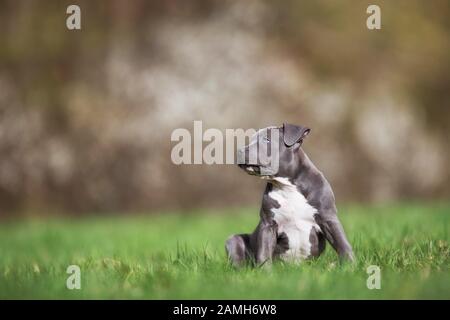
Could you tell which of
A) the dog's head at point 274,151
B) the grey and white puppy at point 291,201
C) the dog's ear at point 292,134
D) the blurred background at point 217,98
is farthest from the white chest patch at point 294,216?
the blurred background at point 217,98

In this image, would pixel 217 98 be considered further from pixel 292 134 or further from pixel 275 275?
pixel 275 275

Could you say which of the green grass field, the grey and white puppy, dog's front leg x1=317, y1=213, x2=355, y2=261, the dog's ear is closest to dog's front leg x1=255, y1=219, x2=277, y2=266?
the grey and white puppy

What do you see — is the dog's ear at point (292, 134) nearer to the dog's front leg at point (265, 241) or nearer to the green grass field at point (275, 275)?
the dog's front leg at point (265, 241)

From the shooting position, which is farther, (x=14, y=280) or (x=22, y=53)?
(x=22, y=53)

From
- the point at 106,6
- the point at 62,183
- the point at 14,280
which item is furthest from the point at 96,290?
the point at 106,6

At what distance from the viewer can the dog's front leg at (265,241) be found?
18.6 feet

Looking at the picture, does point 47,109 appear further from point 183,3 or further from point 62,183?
point 183,3

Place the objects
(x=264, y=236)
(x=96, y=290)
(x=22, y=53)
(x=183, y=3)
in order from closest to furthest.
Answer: (x=96, y=290) → (x=264, y=236) → (x=22, y=53) → (x=183, y=3)

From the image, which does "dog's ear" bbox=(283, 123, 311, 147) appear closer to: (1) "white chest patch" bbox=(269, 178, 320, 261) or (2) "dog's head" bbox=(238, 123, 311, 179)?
(2) "dog's head" bbox=(238, 123, 311, 179)

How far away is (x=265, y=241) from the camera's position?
570 cm

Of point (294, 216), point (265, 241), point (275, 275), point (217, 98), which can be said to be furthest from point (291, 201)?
point (217, 98)

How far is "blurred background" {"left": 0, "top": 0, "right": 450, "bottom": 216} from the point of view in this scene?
15.7 meters

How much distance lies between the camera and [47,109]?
1579 cm

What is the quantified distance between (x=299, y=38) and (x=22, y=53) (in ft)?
20.1
